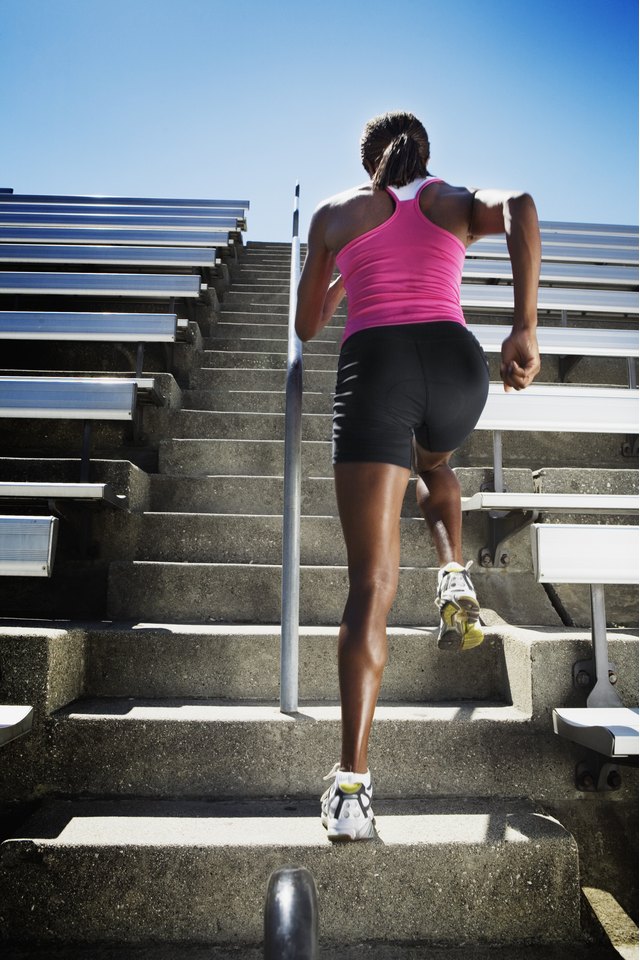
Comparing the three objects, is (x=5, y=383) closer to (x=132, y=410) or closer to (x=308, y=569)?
(x=132, y=410)

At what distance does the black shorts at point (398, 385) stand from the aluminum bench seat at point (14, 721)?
0.77 meters

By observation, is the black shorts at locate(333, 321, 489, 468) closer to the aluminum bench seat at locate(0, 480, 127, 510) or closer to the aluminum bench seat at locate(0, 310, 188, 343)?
the aluminum bench seat at locate(0, 480, 127, 510)

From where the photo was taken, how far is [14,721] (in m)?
1.18

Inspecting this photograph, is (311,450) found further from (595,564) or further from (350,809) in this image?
(350,809)

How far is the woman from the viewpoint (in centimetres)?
116

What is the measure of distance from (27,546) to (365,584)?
89 cm

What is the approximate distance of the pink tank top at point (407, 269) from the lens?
123cm

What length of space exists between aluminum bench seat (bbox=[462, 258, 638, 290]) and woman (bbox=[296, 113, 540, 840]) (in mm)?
2240

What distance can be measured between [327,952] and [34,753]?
2.29ft

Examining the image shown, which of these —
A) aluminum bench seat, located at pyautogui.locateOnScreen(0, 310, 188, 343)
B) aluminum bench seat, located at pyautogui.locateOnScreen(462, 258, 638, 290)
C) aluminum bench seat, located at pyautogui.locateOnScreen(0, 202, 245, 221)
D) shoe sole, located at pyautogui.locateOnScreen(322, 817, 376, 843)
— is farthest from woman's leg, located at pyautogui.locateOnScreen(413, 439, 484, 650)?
aluminum bench seat, located at pyautogui.locateOnScreen(0, 202, 245, 221)

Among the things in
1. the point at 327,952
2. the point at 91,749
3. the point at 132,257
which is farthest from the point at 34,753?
the point at 132,257

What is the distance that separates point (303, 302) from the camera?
1438 mm

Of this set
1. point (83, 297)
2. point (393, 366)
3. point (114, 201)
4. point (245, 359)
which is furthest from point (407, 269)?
point (114, 201)

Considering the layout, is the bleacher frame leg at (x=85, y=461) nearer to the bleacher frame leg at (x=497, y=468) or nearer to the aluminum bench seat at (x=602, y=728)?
the bleacher frame leg at (x=497, y=468)
